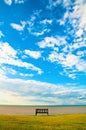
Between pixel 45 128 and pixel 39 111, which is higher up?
pixel 39 111

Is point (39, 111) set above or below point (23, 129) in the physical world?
above

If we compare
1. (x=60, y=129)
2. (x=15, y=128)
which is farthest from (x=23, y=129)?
(x=60, y=129)

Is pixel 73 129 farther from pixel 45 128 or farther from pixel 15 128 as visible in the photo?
pixel 15 128

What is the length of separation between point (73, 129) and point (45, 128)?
210 cm

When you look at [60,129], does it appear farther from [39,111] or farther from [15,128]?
[39,111]

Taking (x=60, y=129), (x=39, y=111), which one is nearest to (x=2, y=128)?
(x=60, y=129)

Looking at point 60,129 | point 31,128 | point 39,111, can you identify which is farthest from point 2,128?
point 39,111

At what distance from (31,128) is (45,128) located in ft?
3.49

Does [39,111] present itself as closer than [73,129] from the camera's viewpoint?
No

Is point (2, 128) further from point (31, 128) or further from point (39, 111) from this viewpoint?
point (39, 111)

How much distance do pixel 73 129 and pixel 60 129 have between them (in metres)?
1.00

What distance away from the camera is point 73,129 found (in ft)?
64.1

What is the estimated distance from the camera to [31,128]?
19688mm

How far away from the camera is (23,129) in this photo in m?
19.0
